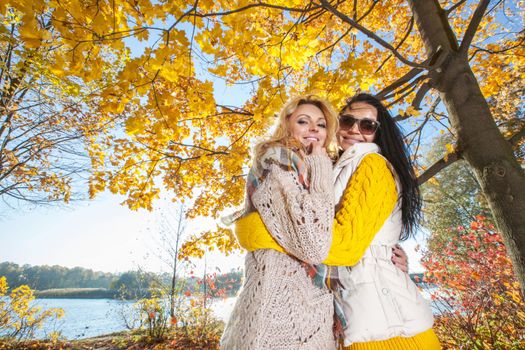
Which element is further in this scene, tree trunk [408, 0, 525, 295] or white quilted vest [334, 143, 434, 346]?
tree trunk [408, 0, 525, 295]

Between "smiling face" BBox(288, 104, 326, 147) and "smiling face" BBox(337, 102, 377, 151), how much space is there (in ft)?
0.67

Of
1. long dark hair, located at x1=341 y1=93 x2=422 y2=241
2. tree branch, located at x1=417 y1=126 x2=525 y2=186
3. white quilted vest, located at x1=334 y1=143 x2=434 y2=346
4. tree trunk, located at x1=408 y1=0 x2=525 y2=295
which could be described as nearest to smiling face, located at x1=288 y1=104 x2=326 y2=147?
long dark hair, located at x1=341 y1=93 x2=422 y2=241

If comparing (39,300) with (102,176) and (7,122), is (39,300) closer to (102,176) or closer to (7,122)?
(7,122)

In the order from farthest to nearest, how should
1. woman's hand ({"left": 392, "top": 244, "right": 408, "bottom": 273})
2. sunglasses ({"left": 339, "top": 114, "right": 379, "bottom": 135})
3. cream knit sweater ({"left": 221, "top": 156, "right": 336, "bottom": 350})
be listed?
sunglasses ({"left": 339, "top": 114, "right": 379, "bottom": 135}) → woman's hand ({"left": 392, "top": 244, "right": 408, "bottom": 273}) → cream knit sweater ({"left": 221, "top": 156, "right": 336, "bottom": 350})

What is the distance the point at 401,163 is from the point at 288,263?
3.62ft

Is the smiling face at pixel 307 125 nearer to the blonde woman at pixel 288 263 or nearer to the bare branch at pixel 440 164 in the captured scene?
the blonde woman at pixel 288 263

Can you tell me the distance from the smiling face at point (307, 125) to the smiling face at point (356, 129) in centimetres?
20

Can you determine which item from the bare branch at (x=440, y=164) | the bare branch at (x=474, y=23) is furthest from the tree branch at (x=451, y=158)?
the bare branch at (x=474, y=23)

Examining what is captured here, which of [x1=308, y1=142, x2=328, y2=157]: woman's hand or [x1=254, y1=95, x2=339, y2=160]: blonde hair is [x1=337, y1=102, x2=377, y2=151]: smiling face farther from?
[x1=308, y1=142, x2=328, y2=157]: woman's hand

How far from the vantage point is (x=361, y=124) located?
201cm

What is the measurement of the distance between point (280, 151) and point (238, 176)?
383cm

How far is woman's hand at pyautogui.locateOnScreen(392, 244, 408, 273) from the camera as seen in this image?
4.43 ft

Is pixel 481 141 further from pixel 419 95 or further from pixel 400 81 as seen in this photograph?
pixel 419 95

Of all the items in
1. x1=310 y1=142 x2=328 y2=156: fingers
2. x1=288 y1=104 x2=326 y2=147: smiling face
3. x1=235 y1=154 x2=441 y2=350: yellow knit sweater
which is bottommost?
x1=235 y1=154 x2=441 y2=350: yellow knit sweater
